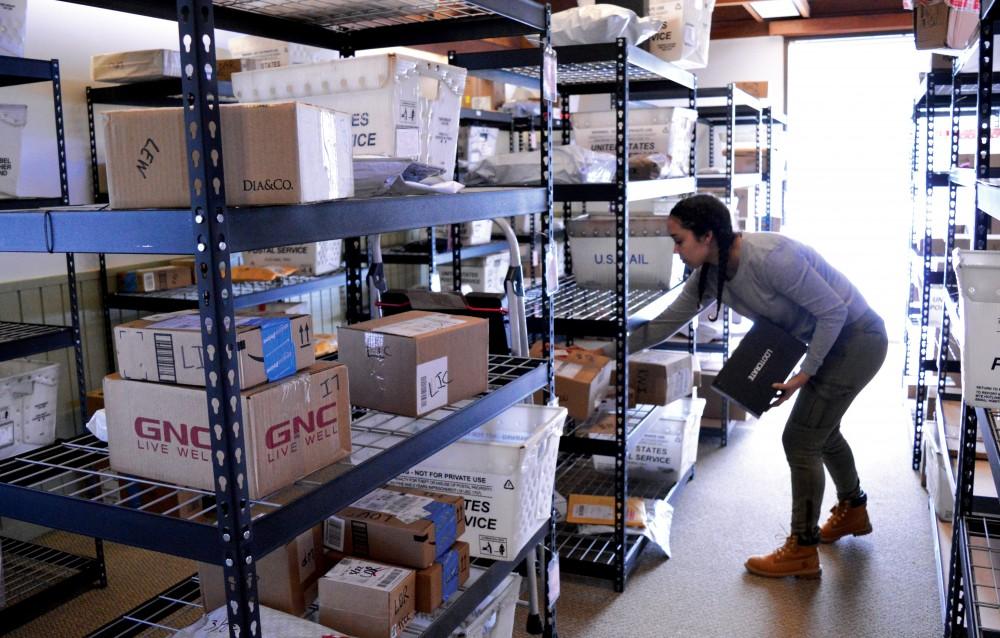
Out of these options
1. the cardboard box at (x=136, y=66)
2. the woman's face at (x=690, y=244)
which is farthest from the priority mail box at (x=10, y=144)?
the woman's face at (x=690, y=244)

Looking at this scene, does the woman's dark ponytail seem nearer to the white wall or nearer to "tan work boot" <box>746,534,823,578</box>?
"tan work boot" <box>746,534,823,578</box>

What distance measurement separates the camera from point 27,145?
362 cm

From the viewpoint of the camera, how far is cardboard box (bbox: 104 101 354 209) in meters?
1.31

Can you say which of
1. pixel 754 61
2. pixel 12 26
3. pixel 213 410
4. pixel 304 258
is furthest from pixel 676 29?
pixel 754 61

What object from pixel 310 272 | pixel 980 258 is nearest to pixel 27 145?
pixel 310 272

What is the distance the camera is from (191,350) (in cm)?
141

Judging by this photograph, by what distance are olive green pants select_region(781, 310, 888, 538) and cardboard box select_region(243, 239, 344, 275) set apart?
233cm

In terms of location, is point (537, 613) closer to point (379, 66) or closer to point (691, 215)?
point (691, 215)

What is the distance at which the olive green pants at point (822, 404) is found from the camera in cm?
321

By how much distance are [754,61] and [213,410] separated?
7.19 metres

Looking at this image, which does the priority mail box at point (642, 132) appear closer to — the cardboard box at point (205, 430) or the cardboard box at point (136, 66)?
the cardboard box at point (136, 66)

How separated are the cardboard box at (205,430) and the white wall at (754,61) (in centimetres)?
671

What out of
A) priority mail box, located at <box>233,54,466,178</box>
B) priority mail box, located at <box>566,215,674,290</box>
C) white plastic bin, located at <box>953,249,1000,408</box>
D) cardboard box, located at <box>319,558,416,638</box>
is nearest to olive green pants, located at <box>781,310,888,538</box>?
priority mail box, located at <box>566,215,674,290</box>

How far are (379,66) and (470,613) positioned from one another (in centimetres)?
126
